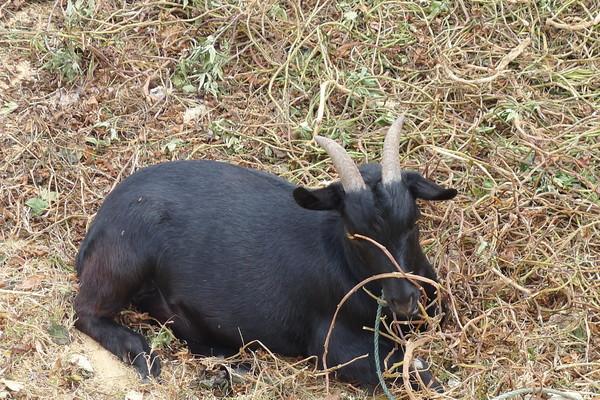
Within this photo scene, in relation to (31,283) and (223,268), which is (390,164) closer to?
(223,268)

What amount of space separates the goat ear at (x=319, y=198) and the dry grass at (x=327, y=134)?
922mm

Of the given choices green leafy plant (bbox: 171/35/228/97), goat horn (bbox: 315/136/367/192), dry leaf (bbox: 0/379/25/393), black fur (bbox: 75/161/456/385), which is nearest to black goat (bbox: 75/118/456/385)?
black fur (bbox: 75/161/456/385)

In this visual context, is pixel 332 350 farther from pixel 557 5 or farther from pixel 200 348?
pixel 557 5

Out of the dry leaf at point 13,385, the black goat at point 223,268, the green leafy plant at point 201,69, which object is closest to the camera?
the dry leaf at point 13,385

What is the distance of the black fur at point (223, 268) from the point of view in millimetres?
6031

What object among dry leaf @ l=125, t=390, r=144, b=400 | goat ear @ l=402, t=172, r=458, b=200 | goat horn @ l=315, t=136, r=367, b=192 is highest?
goat horn @ l=315, t=136, r=367, b=192

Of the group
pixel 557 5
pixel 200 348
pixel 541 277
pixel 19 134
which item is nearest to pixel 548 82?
pixel 557 5

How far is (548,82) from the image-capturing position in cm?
787

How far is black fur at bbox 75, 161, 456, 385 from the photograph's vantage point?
→ 19.8 ft

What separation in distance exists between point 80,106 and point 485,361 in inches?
147

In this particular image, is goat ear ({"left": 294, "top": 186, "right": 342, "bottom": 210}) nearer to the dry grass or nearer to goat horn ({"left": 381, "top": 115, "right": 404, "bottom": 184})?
goat horn ({"left": 381, "top": 115, "right": 404, "bottom": 184})

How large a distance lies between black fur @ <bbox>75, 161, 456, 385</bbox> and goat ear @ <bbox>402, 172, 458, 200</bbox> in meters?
0.45

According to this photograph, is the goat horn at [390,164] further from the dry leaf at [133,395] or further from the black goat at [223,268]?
the dry leaf at [133,395]

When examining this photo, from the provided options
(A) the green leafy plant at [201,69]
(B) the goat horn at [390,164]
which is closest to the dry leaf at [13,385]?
(B) the goat horn at [390,164]
